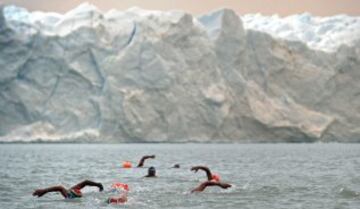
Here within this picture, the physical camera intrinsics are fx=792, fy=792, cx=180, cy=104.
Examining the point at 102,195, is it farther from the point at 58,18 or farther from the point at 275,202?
the point at 58,18

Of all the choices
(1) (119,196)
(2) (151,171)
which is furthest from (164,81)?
(1) (119,196)

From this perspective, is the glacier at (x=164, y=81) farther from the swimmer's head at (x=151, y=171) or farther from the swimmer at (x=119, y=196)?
the swimmer at (x=119, y=196)

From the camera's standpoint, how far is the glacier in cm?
9600

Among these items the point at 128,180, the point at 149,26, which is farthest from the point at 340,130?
the point at 128,180

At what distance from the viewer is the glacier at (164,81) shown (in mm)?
96000

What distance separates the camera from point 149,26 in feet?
332

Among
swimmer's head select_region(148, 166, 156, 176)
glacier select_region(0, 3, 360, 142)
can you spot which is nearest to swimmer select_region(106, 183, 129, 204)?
swimmer's head select_region(148, 166, 156, 176)

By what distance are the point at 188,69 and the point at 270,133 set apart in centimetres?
1396

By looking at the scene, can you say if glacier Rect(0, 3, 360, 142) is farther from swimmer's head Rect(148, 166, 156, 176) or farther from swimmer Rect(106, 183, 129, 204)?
swimmer Rect(106, 183, 129, 204)

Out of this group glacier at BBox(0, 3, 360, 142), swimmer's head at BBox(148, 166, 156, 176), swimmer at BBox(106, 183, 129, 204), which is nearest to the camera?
swimmer at BBox(106, 183, 129, 204)

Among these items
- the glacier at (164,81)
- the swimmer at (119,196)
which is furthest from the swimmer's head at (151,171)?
the glacier at (164,81)

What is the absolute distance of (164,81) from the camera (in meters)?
98.1

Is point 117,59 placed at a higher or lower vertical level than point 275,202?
higher

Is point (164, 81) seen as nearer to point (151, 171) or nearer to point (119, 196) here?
point (151, 171)
